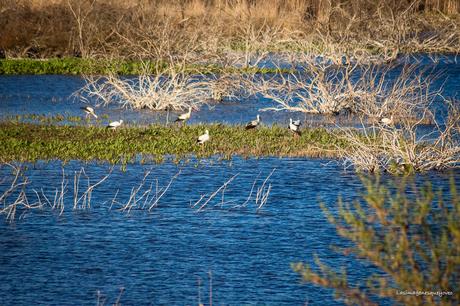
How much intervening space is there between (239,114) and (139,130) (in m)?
4.68

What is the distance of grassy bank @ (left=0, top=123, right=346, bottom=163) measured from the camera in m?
19.2

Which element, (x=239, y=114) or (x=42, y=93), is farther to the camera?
(x=42, y=93)

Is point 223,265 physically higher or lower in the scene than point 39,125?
higher

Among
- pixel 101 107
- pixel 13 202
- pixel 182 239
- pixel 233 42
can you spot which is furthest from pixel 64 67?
pixel 182 239

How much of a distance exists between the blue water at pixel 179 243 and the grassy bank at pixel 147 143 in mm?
1301

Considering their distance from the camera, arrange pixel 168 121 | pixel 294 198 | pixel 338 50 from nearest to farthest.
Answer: pixel 294 198
pixel 168 121
pixel 338 50

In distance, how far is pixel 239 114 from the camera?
84.4 ft

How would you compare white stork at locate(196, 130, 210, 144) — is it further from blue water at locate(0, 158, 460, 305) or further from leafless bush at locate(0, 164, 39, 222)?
leafless bush at locate(0, 164, 39, 222)

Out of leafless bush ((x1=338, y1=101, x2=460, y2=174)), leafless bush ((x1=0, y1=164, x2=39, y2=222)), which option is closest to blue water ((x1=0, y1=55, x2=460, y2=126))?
leafless bush ((x1=338, y1=101, x2=460, y2=174))

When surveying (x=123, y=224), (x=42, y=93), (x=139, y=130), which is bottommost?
(x=42, y=93)

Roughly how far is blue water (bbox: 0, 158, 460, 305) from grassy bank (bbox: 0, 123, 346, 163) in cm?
130

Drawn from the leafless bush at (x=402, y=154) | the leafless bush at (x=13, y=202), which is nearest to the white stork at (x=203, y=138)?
the leafless bush at (x=402, y=154)

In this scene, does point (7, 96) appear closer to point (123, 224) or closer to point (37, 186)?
point (37, 186)

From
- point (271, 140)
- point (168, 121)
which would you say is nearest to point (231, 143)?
point (271, 140)
